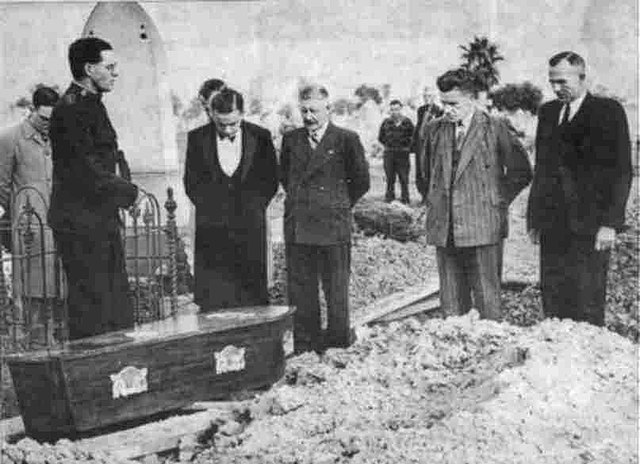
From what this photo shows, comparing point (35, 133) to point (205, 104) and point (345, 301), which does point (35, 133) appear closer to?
point (205, 104)

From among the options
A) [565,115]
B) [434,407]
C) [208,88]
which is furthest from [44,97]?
[565,115]

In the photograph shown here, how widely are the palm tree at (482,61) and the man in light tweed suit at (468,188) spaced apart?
17cm

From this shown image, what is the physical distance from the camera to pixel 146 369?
148 inches

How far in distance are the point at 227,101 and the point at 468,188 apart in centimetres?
116

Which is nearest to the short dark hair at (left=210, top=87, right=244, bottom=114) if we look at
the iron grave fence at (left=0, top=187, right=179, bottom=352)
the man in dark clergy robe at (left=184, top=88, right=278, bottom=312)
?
the man in dark clergy robe at (left=184, top=88, right=278, bottom=312)

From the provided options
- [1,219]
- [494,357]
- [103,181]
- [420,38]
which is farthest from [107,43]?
[494,357]

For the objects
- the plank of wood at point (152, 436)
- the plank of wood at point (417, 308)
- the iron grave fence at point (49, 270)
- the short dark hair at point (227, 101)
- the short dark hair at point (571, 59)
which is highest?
the short dark hair at point (571, 59)

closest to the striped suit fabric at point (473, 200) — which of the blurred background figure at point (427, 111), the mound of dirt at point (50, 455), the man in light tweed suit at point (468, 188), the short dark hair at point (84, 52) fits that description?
the man in light tweed suit at point (468, 188)

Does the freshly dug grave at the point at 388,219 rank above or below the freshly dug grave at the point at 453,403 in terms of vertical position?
above

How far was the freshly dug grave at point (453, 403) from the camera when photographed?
3408 millimetres

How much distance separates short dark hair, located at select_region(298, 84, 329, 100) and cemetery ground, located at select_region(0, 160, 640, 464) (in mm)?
1111

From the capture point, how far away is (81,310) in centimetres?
433

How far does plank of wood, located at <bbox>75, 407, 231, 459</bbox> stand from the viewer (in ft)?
11.8

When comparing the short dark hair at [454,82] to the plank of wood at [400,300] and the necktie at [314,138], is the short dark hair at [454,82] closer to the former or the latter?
the necktie at [314,138]
